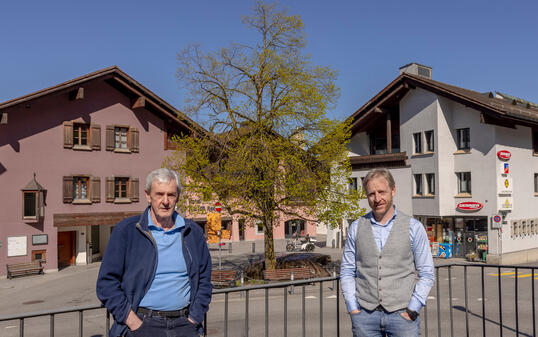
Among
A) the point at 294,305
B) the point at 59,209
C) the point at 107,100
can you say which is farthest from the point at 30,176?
the point at 294,305

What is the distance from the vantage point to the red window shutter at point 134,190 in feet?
97.8

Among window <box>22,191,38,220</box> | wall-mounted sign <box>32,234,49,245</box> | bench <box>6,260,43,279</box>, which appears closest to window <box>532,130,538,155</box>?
wall-mounted sign <box>32,234,49,245</box>

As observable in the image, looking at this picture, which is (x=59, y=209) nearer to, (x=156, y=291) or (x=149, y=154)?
(x=149, y=154)

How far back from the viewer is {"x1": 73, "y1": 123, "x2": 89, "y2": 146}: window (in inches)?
1113

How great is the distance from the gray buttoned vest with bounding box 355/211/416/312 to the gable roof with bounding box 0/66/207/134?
70.3ft

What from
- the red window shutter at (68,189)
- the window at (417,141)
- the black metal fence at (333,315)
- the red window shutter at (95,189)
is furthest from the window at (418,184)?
the red window shutter at (68,189)

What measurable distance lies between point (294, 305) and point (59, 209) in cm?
1715

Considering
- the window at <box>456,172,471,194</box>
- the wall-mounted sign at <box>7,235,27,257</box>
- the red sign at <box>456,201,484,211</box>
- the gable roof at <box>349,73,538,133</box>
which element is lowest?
the wall-mounted sign at <box>7,235,27,257</box>

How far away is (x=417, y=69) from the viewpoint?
117 ft

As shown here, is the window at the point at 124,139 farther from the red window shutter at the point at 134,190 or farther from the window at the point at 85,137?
the red window shutter at the point at 134,190

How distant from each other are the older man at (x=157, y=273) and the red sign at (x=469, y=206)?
88.3ft

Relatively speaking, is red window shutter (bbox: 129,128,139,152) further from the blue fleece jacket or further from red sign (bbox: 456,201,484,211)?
the blue fleece jacket

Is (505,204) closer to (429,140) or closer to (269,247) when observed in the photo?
(429,140)

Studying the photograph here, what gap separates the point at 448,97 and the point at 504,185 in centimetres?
595
